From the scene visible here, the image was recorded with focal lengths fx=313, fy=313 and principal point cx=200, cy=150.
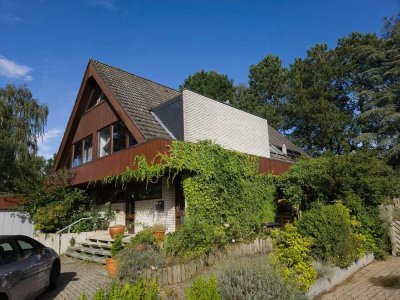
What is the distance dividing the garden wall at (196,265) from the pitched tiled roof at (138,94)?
5196 mm

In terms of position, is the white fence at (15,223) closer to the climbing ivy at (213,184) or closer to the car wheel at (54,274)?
the climbing ivy at (213,184)

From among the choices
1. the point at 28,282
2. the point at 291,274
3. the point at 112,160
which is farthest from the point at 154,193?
the point at 291,274

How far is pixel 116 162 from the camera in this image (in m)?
13.0

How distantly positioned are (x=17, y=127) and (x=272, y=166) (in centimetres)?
2337

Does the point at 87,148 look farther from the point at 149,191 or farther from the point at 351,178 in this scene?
the point at 351,178

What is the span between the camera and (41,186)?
15.5 metres

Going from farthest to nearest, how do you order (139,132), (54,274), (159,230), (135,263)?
(139,132) → (159,230) → (54,274) → (135,263)

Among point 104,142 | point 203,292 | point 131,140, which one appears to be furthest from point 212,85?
point 203,292

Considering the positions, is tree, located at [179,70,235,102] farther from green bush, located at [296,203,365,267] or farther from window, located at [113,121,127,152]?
green bush, located at [296,203,365,267]

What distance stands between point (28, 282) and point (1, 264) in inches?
31.7

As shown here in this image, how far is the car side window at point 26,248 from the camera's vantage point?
6562 mm

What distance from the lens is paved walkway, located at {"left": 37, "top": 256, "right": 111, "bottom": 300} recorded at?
732cm

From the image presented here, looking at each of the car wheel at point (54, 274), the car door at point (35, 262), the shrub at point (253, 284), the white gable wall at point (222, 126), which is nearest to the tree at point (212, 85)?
the white gable wall at point (222, 126)

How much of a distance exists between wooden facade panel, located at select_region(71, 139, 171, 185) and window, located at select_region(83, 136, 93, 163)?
1510 millimetres
